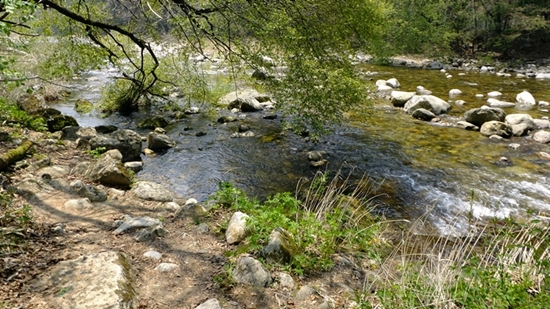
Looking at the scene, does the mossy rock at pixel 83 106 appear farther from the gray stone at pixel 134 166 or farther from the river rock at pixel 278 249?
the river rock at pixel 278 249

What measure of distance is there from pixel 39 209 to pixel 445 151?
873 cm

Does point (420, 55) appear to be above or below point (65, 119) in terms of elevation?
below

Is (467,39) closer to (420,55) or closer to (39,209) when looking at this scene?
(420,55)

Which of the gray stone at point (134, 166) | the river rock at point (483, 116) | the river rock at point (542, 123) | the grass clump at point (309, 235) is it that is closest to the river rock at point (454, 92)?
the river rock at point (483, 116)

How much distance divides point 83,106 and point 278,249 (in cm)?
1183

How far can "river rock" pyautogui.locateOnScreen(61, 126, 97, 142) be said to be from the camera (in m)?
8.63

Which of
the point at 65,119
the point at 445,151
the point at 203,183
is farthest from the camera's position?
the point at 65,119

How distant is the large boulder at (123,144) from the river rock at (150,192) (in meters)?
2.43

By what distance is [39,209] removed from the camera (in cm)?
419

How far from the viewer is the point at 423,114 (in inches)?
462

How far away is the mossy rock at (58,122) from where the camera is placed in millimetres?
9164

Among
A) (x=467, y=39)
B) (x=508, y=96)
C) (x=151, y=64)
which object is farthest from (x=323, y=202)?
(x=467, y=39)

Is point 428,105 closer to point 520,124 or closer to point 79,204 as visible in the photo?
point 520,124

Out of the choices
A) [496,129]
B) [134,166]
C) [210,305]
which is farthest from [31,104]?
[496,129]
